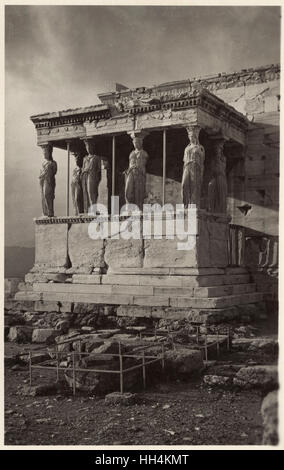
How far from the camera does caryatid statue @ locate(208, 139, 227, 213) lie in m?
12.9

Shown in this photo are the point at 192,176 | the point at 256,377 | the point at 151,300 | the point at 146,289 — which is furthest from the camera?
the point at 192,176

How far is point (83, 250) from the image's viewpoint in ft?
41.2

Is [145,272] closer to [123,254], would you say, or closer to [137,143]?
[123,254]

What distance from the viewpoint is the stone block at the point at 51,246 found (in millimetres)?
12844

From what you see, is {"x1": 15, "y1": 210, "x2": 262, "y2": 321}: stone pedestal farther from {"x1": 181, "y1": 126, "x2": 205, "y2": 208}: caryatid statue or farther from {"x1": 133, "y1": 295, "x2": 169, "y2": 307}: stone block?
{"x1": 181, "y1": 126, "x2": 205, "y2": 208}: caryatid statue

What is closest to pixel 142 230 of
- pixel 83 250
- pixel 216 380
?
pixel 83 250

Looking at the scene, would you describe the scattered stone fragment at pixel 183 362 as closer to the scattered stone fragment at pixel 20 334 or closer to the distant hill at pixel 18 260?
the scattered stone fragment at pixel 20 334

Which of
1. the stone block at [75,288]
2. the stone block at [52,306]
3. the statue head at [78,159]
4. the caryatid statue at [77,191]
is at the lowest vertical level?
the stone block at [52,306]

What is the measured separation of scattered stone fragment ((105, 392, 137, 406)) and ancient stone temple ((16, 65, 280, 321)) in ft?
11.8

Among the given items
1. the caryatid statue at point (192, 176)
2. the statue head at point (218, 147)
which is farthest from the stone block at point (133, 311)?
the statue head at point (218, 147)

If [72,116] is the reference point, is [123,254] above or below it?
below

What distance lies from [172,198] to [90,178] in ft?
8.75

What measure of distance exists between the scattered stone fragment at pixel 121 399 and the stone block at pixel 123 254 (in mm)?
5096
